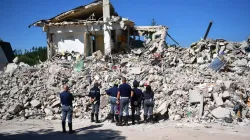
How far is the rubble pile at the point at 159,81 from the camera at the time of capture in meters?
10.2

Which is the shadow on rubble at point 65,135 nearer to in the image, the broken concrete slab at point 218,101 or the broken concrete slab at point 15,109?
the broken concrete slab at point 15,109

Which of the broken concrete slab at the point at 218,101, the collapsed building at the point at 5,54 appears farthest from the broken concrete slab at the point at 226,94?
the collapsed building at the point at 5,54

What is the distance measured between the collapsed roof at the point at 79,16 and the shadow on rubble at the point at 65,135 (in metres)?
11.8

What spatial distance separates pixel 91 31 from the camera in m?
19.3

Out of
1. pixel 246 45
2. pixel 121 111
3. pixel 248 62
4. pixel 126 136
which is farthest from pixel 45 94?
pixel 246 45

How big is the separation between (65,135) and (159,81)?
218 inches

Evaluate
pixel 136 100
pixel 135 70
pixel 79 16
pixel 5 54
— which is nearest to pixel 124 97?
pixel 136 100

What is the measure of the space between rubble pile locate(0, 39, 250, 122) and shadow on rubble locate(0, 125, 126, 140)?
6.91 feet

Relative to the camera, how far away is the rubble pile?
33.6 ft

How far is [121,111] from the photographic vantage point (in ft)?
30.8

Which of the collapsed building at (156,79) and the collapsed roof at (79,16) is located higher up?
the collapsed roof at (79,16)

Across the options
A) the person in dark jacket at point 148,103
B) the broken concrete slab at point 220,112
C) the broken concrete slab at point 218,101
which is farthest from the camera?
the broken concrete slab at point 218,101

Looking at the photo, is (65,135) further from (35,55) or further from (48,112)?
(35,55)

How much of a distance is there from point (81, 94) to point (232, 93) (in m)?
6.87
